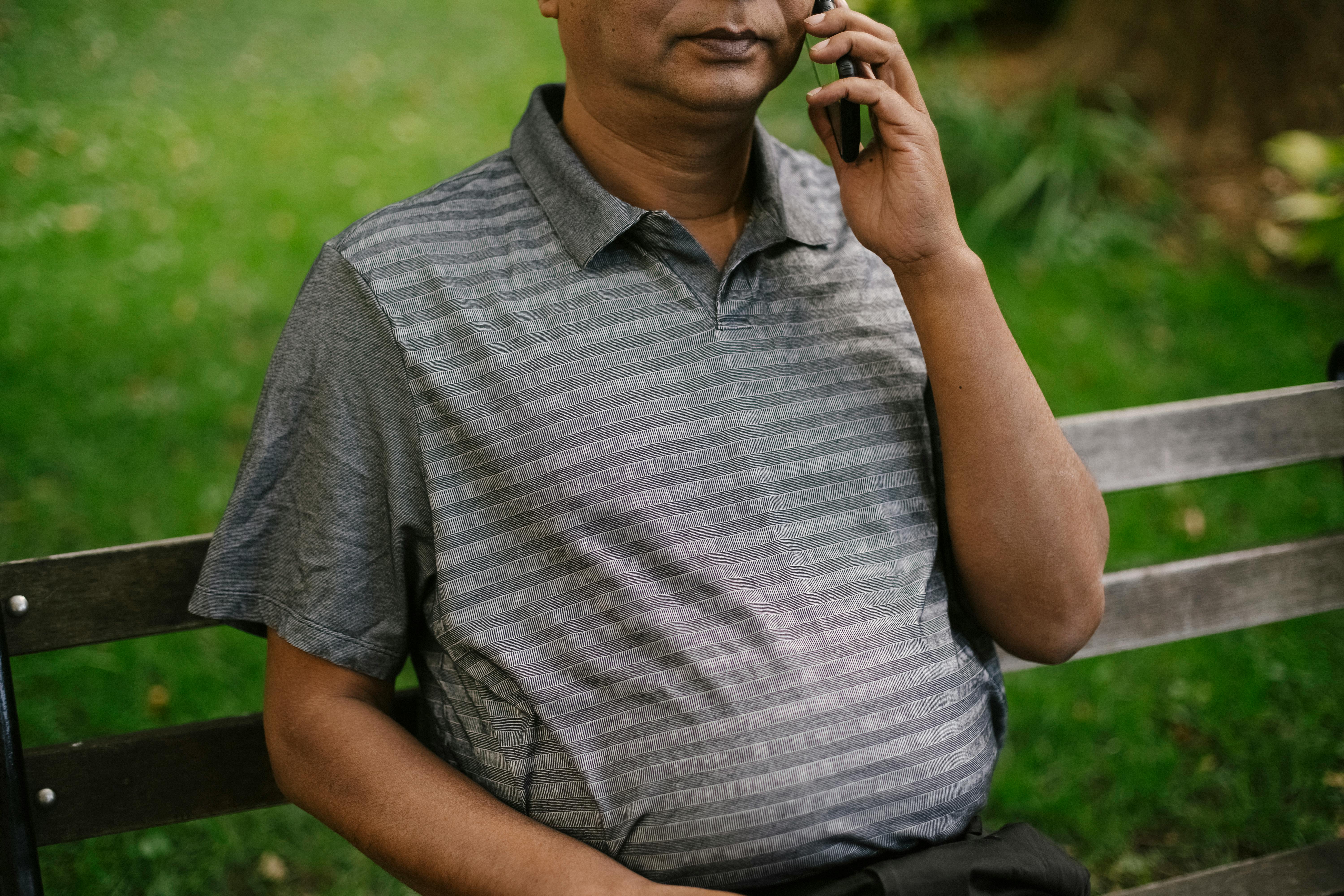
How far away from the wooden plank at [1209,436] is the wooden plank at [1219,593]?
0.61 ft

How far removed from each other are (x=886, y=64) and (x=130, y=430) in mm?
3496

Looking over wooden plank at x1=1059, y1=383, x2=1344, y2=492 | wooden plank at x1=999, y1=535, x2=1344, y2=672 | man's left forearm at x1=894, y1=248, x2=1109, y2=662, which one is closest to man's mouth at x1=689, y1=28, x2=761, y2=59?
man's left forearm at x1=894, y1=248, x2=1109, y2=662

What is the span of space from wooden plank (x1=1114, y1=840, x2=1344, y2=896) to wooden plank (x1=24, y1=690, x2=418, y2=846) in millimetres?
1462

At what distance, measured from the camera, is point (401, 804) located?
1.45 meters

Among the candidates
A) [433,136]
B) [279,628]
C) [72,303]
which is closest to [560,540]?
[279,628]

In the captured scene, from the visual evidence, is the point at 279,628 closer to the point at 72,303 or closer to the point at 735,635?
the point at 735,635

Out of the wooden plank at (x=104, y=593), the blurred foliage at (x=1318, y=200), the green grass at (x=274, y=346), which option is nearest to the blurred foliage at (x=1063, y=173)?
the green grass at (x=274, y=346)

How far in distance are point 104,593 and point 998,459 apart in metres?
1.40

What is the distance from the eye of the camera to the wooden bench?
175 centimetres

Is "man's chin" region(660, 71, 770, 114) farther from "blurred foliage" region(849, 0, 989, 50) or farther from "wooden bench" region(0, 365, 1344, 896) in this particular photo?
"blurred foliage" region(849, 0, 989, 50)

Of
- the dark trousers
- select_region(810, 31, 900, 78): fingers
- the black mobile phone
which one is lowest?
the dark trousers

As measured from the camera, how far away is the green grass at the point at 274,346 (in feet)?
9.57

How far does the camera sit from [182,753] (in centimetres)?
183

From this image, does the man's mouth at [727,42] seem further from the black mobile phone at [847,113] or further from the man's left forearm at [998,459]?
the man's left forearm at [998,459]
